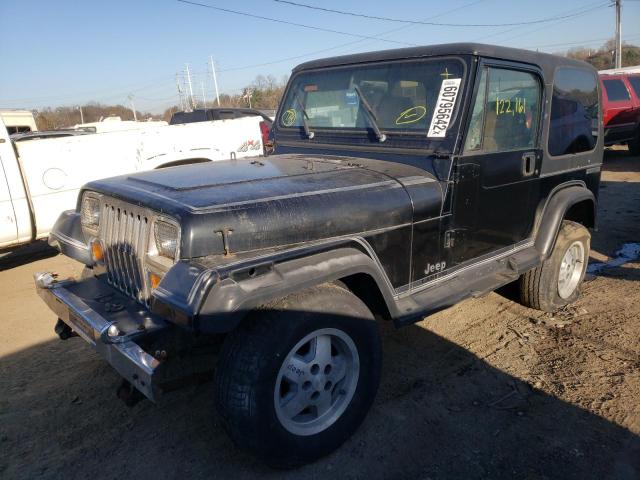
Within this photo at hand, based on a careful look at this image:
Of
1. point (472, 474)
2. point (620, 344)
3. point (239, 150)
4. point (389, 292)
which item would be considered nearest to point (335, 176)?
point (389, 292)

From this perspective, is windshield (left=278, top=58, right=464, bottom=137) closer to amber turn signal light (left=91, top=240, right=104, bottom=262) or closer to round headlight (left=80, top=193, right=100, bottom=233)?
round headlight (left=80, top=193, right=100, bottom=233)

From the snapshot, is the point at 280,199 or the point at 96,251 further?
the point at 96,251

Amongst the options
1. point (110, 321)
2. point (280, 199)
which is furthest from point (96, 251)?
point (280, 199)

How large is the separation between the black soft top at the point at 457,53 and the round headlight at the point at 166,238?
1979 mm

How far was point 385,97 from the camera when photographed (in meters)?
3.37

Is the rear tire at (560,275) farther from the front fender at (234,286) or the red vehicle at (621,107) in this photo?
the red vehicle at (621,107)

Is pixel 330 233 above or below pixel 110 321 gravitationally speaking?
above

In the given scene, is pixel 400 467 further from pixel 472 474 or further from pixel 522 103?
pixel 522 103

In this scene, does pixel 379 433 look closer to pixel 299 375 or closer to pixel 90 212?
pixel 299 375

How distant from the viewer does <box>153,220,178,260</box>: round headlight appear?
2.29 metres

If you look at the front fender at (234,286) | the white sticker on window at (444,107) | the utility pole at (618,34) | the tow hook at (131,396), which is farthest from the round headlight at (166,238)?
the utility pole at (618,34)

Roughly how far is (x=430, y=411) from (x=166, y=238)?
1857 mm

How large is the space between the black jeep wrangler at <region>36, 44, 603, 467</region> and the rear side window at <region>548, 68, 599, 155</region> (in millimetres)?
23

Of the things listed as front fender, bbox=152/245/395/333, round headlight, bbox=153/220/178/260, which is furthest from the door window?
round headlight, bbox=153/220/178/260
